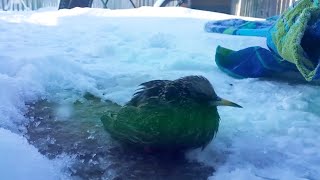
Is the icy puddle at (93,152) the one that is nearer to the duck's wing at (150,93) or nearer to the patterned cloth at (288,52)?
the duck's wing at (150,93)

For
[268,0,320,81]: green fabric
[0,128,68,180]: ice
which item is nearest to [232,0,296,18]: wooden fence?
[268,0,320,81]: green fabric

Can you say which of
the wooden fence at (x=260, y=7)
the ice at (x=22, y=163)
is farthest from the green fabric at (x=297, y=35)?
the wooden fence at (x=260, y=7)

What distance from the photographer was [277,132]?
1.52 metres

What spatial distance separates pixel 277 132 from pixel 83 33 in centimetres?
283

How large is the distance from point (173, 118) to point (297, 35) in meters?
1.05

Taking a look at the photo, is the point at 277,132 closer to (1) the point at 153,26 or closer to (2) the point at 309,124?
(2) the point at 309,124

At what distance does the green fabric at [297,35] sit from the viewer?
1.95 meters

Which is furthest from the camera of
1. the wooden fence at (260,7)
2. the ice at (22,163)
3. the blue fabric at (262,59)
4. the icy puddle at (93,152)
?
the wooden fence at (260,7)

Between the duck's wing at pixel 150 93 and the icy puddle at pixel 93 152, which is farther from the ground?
the duck's wing at pixel 150 93

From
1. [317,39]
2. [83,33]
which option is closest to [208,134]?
[317,39]

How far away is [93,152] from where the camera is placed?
4.36 feet

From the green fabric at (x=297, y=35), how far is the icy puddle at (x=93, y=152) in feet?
3.03

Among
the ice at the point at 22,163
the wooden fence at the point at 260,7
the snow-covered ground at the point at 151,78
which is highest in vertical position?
the ice at the point at 22,163

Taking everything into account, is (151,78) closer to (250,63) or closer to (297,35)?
(250,63)
